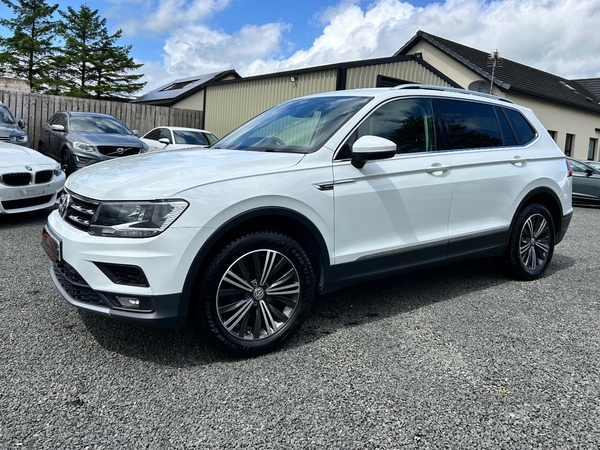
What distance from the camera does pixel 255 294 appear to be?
2820mm

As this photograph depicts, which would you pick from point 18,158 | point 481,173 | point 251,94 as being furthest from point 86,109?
point 481,173

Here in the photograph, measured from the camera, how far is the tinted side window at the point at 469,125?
153 inches

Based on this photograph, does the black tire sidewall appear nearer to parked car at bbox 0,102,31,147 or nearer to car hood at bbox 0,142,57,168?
car hood at bbox 0,142,57,168

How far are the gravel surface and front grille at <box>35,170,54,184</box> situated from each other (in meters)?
2.62

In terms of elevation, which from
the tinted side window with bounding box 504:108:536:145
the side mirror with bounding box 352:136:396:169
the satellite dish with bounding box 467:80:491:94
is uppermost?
the satellite dish with bounding box 467:80:491:94

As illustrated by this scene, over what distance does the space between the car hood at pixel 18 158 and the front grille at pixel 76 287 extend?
12.9ft

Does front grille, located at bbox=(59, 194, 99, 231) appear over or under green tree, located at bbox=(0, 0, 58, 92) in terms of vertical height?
under

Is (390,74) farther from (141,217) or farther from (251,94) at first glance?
(141,217)

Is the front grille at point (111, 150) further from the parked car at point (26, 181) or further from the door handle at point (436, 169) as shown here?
the door handle at point (436, 169)

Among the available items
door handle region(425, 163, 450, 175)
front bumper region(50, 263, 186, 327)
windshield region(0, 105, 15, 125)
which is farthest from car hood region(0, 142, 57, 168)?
door handle region(425, 163, 450, 175)

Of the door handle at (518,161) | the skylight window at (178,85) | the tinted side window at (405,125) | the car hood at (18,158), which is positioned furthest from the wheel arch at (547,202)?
the skylight window at (178,85)

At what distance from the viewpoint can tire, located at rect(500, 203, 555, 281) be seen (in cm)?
444

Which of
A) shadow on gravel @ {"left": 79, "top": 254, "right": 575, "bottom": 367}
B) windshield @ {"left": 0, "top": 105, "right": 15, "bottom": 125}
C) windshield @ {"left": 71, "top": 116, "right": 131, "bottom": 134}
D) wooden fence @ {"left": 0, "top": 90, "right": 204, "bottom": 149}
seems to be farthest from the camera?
wooden fence @ {"left": 0, "top": 90, "right": 204, "bottom": 149}

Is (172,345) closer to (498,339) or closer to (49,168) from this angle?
(498,339)
